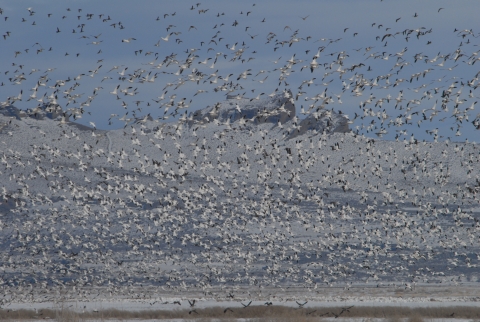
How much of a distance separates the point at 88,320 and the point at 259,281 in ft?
126

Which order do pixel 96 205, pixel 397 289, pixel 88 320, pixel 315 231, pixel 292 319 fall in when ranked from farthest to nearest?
1. pixel 96 205
2. pixel 315 231
3. pixel 397 289
4. pixel 88 320
5. pixel 292 319

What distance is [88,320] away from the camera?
96.2 feet

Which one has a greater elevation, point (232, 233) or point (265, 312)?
point (265, 312)

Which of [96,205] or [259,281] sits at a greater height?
[96,205]

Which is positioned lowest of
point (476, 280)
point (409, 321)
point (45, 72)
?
point (476, 280)

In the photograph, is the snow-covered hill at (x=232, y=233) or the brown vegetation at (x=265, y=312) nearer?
the brown vegetation at (x=265, y=312)

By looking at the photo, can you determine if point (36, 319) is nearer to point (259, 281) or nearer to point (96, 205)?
point (259, 281)

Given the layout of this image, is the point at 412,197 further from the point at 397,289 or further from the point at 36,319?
the point at 36,319

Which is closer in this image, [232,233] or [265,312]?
[265,312]

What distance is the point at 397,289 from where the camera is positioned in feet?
202

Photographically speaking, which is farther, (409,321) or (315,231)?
(315,231)

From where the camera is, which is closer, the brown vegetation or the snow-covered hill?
the brown vegetation

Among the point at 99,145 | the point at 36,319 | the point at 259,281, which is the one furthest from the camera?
the point at 99,145

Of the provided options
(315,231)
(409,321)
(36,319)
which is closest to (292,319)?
(409,321)
